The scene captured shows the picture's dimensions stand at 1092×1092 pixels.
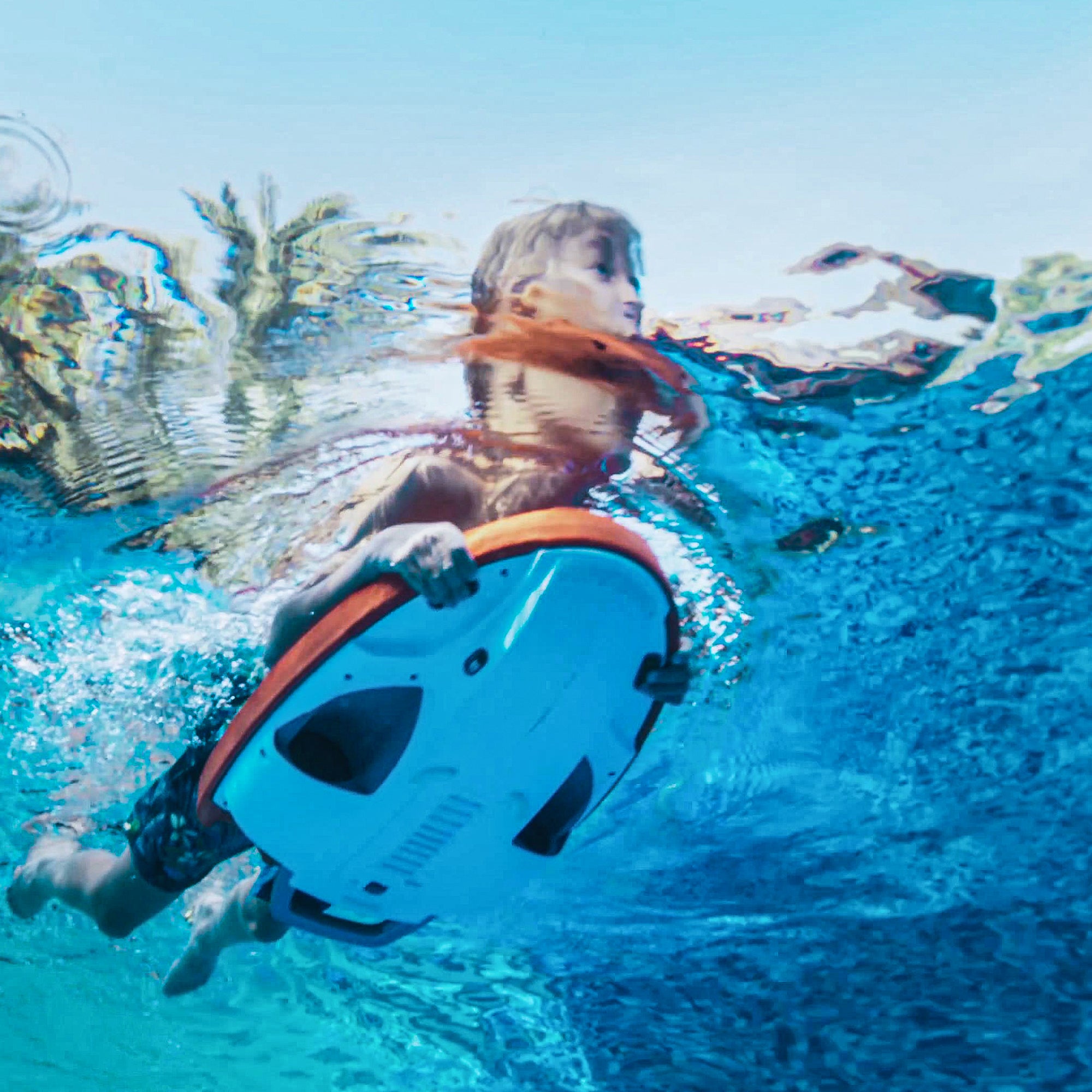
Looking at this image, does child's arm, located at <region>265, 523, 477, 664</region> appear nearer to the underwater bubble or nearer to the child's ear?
the child's ear

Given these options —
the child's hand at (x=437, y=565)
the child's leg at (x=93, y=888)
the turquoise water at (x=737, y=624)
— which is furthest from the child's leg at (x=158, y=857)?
the child's hand at (x=437, y=565)

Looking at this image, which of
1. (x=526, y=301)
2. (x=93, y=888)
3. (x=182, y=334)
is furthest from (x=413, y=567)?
(x=93, y=888)

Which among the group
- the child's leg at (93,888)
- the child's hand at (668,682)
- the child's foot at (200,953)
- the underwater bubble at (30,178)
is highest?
the underwater bubble at (30,178)

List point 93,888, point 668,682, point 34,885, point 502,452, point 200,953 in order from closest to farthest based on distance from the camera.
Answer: point 668,682
point 502,452
point 93,888
point 200,953
point 34,885

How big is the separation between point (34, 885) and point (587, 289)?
292 inches

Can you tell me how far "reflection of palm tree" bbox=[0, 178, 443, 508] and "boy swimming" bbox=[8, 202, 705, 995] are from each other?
23.6 inches

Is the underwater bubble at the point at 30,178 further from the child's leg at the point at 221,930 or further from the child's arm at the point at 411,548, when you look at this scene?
the child's leg at the point at 221,930

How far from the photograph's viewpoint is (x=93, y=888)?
6910 mm

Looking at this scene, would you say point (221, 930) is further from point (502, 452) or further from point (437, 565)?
point (437, 565)

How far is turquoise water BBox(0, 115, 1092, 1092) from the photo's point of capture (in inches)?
191

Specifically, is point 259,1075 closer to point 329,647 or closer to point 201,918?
point 201,918

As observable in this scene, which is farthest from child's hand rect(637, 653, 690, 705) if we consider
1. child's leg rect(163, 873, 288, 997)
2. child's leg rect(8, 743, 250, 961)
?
child's leg rect(163, 873, 288, 997)

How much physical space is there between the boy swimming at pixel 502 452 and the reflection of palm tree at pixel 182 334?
0.60m

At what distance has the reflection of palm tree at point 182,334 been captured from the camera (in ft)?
14.8
